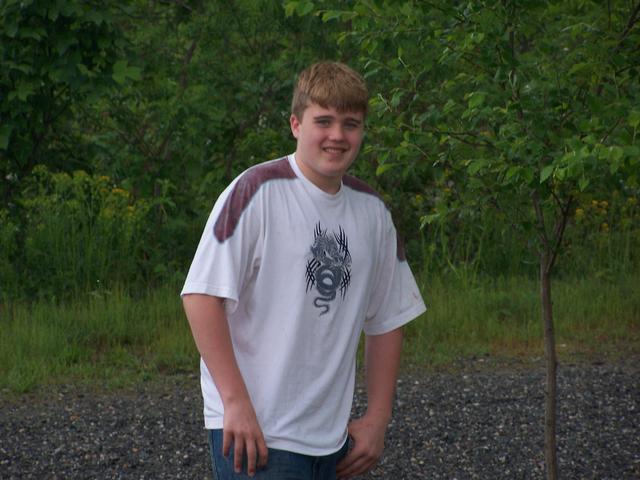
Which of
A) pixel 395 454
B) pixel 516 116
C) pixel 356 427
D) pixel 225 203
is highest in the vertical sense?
pixel 516 116

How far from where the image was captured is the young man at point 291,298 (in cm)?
255

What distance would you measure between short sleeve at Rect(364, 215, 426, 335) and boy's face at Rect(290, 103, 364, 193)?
0.96 feet

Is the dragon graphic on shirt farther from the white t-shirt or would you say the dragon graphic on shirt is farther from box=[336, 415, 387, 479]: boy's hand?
box=[336, 415, 387, 479]: boy's hand

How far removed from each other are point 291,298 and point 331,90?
19.9 inches

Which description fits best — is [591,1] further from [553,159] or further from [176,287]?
[176,287]

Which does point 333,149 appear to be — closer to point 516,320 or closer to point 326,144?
point 326,144

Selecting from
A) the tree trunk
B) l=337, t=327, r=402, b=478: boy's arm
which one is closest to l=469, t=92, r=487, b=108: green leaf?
the tree trunk

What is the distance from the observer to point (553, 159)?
376cm

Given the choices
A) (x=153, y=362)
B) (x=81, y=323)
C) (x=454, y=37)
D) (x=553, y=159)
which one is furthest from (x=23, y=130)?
(x=553, y=159)

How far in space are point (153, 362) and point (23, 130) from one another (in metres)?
1.95

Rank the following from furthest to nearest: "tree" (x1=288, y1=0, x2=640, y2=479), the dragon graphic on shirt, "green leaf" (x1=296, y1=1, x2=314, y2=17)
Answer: "green leaf" (x1=296, y1=1, x2=314, y2=17), "tree" (x1=288, y1=0, x2=640, y2=479), the dragon graphic on shirt

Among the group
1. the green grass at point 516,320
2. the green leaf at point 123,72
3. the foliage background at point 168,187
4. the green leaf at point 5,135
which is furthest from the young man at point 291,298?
the green leaf at point 5,135

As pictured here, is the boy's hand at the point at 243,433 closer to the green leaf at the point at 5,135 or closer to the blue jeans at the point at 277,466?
the blue jeans at the point at 277,466

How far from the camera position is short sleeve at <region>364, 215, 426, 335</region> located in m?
2.96
